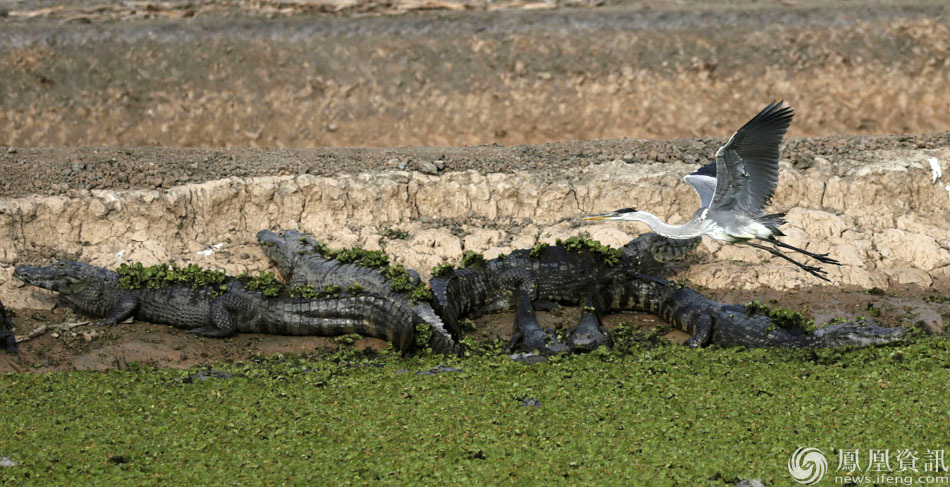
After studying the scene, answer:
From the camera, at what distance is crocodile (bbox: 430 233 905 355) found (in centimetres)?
874

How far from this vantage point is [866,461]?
6.19 metres

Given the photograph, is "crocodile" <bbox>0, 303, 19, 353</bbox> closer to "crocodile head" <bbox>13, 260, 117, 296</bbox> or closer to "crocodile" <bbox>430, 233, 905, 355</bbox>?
"crocodile head" <bbox>13, 260, 117, 296</bbox>

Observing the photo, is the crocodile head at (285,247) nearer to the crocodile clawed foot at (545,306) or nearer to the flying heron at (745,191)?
the crocodile clawed foot at (545,306)

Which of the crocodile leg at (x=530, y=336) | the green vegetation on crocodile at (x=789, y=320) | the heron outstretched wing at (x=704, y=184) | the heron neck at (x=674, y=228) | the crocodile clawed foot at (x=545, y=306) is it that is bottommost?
the crocodile clawed foot at (x=545, y=306)

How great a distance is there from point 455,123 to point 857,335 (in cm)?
890

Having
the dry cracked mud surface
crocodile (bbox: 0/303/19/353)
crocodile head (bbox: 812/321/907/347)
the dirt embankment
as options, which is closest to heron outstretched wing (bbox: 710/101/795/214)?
crocodile head (bbox: 812/321/907/347)

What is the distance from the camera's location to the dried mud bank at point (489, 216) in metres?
10.6

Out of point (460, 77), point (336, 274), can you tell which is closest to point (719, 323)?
point (336, 274)

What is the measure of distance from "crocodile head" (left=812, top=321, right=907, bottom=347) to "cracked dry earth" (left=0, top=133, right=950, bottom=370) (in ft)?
3.63

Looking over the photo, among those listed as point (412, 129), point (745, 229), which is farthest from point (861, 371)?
point (412, 129)

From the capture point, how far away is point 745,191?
25.1 feet

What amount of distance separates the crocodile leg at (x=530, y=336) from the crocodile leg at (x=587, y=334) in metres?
0.11

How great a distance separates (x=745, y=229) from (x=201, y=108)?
10.7m

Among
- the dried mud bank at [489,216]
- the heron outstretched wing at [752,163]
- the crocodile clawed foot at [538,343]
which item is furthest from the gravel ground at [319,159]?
the heron outstretched wing at [752,163]
